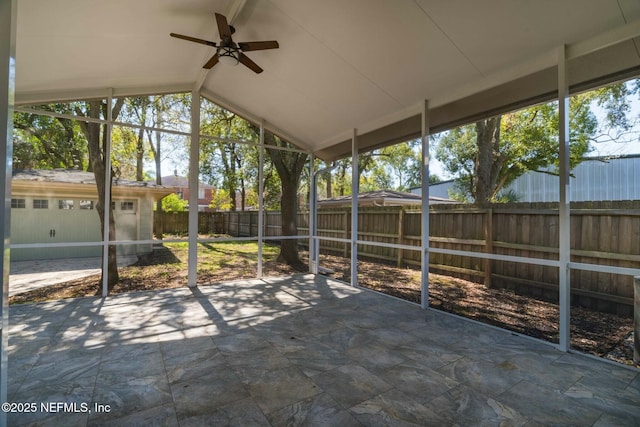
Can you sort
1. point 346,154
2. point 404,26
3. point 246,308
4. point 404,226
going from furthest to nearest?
point 404,226 < point 346,154 < point 246,308 < point 404,26

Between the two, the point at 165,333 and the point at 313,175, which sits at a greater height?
the point at 313,175

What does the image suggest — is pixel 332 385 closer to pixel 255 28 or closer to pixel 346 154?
pixel 255 28

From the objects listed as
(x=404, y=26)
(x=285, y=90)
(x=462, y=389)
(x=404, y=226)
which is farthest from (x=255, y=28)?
(x=404, y=226)

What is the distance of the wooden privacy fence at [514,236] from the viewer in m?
3.86

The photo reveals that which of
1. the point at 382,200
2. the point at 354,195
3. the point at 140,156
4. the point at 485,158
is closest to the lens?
the point at 140,156

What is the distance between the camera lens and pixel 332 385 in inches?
88.8

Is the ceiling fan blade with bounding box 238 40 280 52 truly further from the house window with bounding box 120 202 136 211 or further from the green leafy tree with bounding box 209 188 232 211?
the green leafy tree with bounding box 209 188 232 211

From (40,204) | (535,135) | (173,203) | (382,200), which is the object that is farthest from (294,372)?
(535,135)

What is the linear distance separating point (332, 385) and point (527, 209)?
4.37 m

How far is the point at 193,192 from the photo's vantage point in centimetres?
521

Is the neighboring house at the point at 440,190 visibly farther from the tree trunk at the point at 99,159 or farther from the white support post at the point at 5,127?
the white support post at the point at 5,127

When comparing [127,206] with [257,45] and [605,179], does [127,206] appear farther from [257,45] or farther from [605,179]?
[605,179]

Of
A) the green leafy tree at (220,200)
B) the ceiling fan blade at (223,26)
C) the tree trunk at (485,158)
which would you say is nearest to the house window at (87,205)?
the green leafy tree at (220,200)

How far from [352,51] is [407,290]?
13.8 feet
